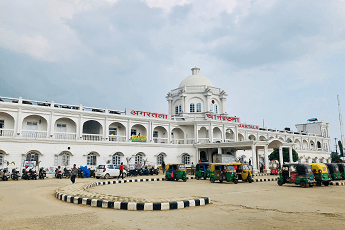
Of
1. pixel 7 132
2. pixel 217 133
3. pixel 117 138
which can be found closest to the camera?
pixel 7 132

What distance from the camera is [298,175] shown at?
14.4 metres

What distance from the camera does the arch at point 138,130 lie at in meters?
33.1

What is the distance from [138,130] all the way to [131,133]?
3.30ft

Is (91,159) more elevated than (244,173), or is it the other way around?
(91,159)

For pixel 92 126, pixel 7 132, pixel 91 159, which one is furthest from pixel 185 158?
pixel 7 132

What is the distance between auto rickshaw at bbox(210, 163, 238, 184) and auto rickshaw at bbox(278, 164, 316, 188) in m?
3.01

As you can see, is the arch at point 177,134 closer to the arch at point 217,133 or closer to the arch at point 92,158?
the arch at point 217,133

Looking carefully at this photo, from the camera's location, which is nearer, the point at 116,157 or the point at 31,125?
the point at 31,125

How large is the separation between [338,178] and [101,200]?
57.0ft

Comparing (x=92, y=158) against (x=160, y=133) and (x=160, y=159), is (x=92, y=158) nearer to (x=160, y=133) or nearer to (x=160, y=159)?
(x=160, y=159)

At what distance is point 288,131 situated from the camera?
50.0 m

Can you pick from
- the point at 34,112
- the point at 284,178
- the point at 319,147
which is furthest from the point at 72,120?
the point at 319,147

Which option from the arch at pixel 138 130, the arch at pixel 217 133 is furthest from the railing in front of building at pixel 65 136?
the arch at pixel 217 133

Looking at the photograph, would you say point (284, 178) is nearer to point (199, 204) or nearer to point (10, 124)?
point (199, 204)
